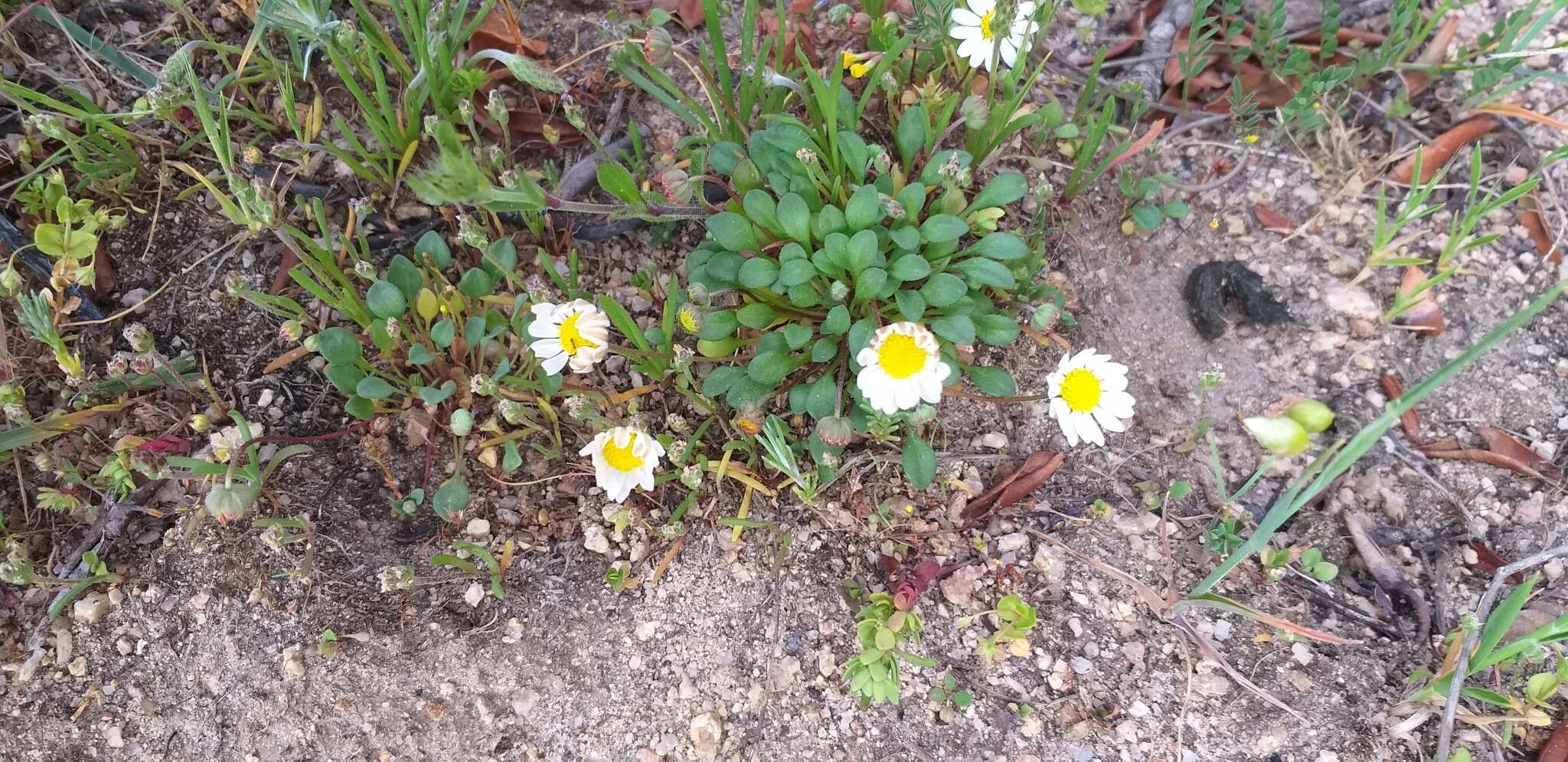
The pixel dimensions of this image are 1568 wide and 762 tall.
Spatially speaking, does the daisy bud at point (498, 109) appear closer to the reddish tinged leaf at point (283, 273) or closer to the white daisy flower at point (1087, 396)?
the reddish tinged leaf at point (283, 273)

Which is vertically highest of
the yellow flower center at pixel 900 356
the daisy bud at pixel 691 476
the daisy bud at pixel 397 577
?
the yellow flower center at pixel 900 356

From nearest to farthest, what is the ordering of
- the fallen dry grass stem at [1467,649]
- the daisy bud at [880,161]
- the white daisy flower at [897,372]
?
the fallen dry grass stem at [1467,649] → the white daisy flower at [897,372] → the daisy bud at [880,161]

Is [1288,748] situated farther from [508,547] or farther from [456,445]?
[456,445]

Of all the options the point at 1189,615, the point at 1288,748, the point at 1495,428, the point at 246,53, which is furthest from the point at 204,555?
the point at 1495,428

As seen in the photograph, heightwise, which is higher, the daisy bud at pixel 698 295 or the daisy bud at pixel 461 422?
the daisy bud at pixel 698 295

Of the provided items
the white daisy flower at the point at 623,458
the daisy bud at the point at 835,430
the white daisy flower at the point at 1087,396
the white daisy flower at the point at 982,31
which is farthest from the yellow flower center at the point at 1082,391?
the white daisy flower at the point at 623,458

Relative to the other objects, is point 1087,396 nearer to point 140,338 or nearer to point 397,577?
point 397,577

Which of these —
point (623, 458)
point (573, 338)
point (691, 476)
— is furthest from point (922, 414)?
point (573, 338)
